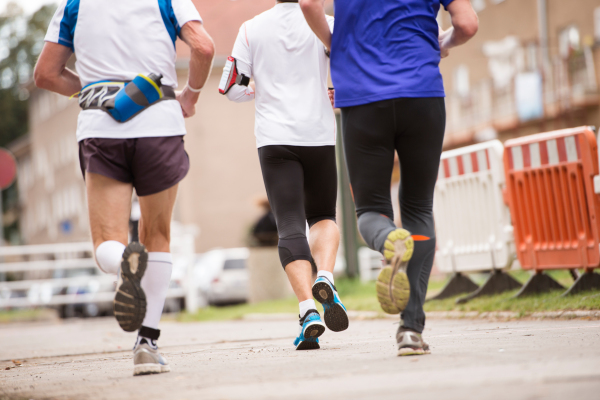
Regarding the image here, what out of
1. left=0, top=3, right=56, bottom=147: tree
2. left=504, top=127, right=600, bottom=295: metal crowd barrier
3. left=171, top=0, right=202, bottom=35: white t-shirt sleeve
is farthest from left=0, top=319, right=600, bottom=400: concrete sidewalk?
left=0, top=3, right=56, bottom=147: tree

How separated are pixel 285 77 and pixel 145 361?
1979mm

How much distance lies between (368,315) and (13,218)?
69209mm

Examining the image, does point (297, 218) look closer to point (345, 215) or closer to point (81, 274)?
point (345, 215)

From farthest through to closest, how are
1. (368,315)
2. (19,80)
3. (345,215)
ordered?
(19,80) < (345,215) < (368,315)

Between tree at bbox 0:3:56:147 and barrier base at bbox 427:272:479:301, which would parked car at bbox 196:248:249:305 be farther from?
tree at bbox 0:3:56:147

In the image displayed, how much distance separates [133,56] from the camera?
4.25 meters

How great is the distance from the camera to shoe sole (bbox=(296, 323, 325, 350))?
478 cm

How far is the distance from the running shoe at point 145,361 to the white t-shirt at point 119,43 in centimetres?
104

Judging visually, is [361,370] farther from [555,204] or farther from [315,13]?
[555,204]

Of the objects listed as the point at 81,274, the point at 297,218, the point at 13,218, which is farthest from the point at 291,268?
the point at 13,218

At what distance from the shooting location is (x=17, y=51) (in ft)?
200

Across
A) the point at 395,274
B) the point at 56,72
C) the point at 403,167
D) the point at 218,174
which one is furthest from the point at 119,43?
the point at 218,174

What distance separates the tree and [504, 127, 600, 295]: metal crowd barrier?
Answer: 54942 millimetres

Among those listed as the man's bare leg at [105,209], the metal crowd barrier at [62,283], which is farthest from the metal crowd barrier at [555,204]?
the metal crowd barrier at [62,283]
